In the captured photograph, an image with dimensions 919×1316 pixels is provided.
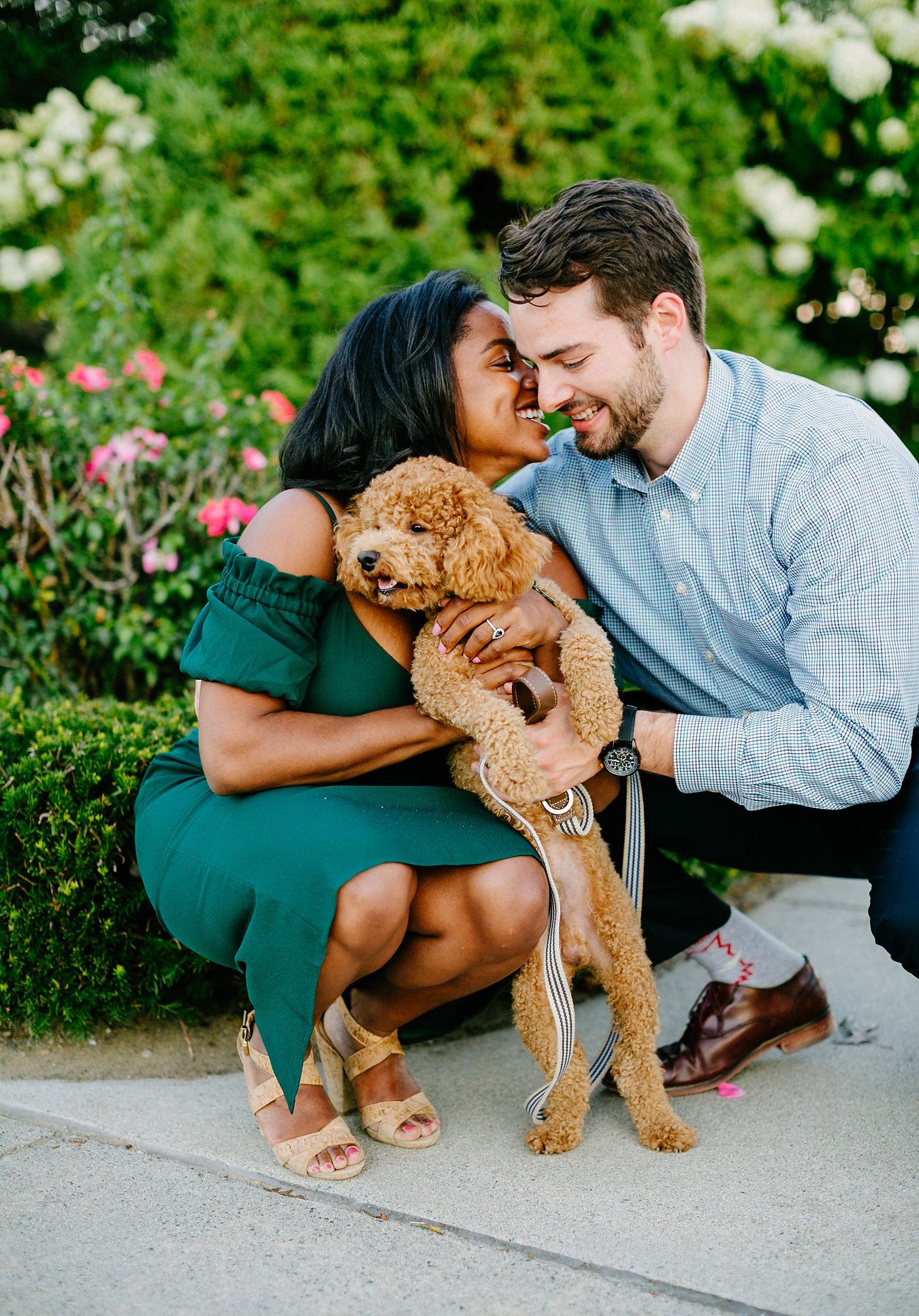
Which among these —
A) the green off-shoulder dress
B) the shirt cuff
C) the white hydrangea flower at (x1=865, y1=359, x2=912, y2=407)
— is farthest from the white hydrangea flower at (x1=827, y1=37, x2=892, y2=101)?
the green off-shoulder dress

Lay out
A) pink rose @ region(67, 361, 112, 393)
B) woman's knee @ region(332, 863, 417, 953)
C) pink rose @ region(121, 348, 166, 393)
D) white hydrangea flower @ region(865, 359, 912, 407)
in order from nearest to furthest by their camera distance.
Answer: woman's knee @ region(332, 863, 417, 953), pink rose @ region(67, 361, 112, 393), pink rose @ region(121, 348, 166, 393), white hydrangea flower @ region(865, 359, 912, 407)

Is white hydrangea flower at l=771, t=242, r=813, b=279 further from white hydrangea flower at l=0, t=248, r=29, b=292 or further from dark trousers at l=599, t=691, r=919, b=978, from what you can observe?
white hydrangea flower at l=0, t=248, r=29, b=292

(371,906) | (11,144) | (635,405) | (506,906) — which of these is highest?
(11,144)

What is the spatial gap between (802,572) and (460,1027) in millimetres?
1642

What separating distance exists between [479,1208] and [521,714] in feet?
3.30

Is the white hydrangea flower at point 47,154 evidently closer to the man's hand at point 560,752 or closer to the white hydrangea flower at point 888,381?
the white hydrangea flower at point 888,381

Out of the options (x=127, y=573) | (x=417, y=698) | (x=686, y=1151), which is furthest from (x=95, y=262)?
(x=686, y=1151)

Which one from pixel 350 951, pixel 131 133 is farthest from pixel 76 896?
pixel 131 133

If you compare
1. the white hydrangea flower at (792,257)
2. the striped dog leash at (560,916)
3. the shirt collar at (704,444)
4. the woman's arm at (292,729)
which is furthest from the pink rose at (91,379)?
the white hydrangea flower at (792,257)

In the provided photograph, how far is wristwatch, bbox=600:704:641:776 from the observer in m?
2.58

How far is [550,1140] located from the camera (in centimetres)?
238

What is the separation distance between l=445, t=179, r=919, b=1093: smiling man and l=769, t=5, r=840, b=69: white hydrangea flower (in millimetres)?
3643

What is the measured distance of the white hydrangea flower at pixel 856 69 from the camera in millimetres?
5402

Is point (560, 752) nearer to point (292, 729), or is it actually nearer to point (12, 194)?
point (292, 729)
